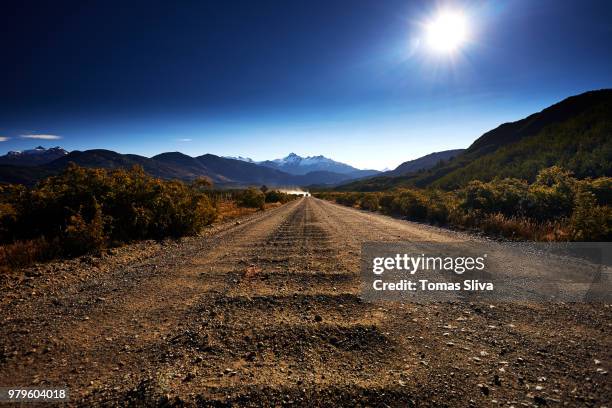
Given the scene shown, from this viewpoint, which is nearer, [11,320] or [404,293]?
[11,320]

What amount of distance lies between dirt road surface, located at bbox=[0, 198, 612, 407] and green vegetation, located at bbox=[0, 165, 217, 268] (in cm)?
218

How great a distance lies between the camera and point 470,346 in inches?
155

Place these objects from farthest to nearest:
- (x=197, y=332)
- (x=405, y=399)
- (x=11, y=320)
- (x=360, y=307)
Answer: (x=360, y=307) < (x=11, y=320) < (x=197, y=332) < (x=405, y=399)

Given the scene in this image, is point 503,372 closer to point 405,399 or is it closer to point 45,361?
point 405,399

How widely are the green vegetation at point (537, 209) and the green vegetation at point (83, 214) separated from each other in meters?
14.6

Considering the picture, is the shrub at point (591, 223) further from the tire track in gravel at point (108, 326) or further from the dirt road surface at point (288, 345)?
the tire track in gravel at point (108, 326)

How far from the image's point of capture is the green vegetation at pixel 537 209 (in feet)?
30.9

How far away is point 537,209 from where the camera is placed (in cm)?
1343

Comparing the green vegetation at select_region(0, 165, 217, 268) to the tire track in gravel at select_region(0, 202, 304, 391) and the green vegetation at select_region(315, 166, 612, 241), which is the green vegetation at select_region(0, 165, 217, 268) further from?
the green vegetation at select_region(315, 166, 612, 241)

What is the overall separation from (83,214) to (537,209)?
18898 mm

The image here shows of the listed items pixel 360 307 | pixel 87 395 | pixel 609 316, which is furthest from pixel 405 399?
pixel 609 316

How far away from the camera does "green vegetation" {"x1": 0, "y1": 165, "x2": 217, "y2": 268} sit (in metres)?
8.83

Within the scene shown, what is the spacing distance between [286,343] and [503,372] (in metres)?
2.67

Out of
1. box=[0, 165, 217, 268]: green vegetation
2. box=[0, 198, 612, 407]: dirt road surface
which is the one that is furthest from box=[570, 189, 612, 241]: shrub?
box=[0, 165, 217, 268]: green vegetation
